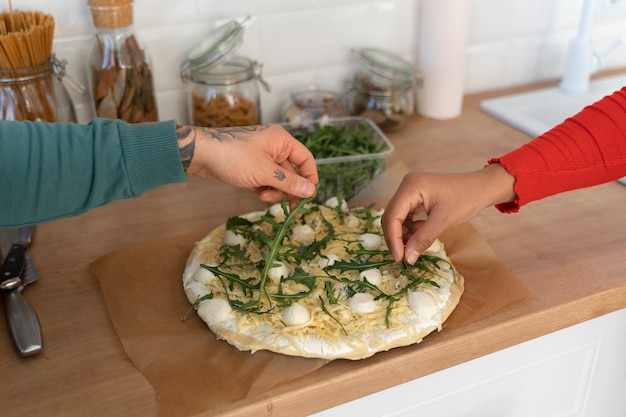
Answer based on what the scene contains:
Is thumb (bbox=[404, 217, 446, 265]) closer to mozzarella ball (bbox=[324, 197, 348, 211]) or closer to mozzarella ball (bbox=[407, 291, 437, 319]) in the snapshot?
mozzarella ball (bbox=[407, 291, 437, 319])

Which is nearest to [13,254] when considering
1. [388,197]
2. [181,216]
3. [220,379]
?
[181,216]

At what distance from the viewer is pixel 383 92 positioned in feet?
4.26

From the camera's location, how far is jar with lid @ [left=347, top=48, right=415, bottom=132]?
4.27 feet

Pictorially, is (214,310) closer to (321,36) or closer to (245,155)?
(245,155)

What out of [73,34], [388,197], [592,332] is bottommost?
[592,332]

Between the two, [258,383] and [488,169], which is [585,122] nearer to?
[488,169]

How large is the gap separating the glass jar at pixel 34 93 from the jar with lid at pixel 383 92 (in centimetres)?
56

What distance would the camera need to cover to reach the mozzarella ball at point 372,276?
0.85 meters

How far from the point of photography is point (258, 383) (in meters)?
0.73

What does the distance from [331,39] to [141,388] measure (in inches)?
33.3

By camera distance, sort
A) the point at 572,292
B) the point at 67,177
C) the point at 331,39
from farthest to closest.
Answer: the point at 331,39
the point at 572,292
the point at 67,177

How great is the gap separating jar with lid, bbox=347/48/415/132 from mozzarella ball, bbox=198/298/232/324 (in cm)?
62

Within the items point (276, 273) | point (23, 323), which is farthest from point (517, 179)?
point (23, 323)

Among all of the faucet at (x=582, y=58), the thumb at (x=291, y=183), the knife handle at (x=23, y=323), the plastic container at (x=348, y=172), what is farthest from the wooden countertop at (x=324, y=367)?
the faucet at (x=582, y=58)
